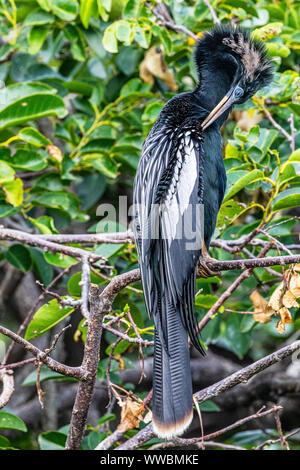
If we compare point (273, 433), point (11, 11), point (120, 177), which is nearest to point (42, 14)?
point (11, 11)

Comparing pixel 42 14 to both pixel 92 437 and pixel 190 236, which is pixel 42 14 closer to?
pixel 190 236

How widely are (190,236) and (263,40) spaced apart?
3.45 ft

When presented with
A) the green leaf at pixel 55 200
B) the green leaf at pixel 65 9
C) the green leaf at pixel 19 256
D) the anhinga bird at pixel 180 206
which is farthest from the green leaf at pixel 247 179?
the green leaf at pixel 65 9

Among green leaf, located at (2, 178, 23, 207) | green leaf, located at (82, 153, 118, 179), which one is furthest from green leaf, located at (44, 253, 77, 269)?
green leaf, located at (82, 153, 118, 179)

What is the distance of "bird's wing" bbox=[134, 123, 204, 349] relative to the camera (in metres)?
2.06

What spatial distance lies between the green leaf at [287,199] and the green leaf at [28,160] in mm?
1032

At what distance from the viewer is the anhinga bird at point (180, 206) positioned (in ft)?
6.46

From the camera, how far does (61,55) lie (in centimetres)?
356

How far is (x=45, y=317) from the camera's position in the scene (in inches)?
83.4

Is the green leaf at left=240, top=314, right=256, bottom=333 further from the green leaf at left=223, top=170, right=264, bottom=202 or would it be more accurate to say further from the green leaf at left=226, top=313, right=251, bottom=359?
the green leaf at left=223, top=170, right=264, bottom=202

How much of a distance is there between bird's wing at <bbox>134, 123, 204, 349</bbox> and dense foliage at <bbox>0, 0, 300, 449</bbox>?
17 cm

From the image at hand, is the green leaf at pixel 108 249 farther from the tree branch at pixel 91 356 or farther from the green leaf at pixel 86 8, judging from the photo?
the green leaf at pixel 86 8

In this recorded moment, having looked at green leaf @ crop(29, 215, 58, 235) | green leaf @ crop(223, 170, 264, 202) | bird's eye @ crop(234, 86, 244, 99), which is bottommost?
green leaf @ crop(223, 170, 264, 202)

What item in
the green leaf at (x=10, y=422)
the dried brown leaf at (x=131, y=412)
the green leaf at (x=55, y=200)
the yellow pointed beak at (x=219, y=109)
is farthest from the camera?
the green leaf at (x=55, y=200)
